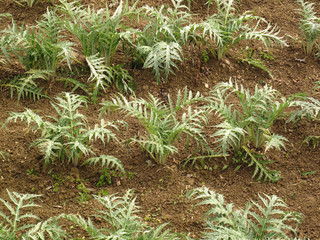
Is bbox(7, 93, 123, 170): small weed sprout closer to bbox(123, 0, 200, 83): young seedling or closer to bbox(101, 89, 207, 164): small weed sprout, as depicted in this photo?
bbox(101, 89, 207, 164): small weed sprout

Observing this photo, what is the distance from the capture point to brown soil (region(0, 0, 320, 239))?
156 inches

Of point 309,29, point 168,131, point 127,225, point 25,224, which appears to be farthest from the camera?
point 309,29

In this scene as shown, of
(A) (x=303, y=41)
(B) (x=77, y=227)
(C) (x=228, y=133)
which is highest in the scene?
(A) (x=303, y=41)

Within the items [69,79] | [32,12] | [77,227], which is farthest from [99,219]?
[32,12]

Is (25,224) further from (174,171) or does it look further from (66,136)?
(174,171)

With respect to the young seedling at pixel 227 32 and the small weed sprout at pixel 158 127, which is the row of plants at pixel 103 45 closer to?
the young seedling at pixel 227 32

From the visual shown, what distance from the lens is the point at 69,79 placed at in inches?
187

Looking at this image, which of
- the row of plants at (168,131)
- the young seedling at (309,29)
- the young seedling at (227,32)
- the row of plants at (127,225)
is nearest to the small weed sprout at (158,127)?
the row of plants at (168,131)

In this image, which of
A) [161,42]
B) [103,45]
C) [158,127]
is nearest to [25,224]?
[158,127]

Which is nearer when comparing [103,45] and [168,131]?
[168,131]

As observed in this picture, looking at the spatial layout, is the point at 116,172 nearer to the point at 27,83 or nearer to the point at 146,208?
the point at 146,208

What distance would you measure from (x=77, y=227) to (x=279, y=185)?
1785 millimetres

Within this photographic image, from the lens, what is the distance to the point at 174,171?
4262 mm

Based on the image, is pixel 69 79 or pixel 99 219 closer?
pixel 99 219
